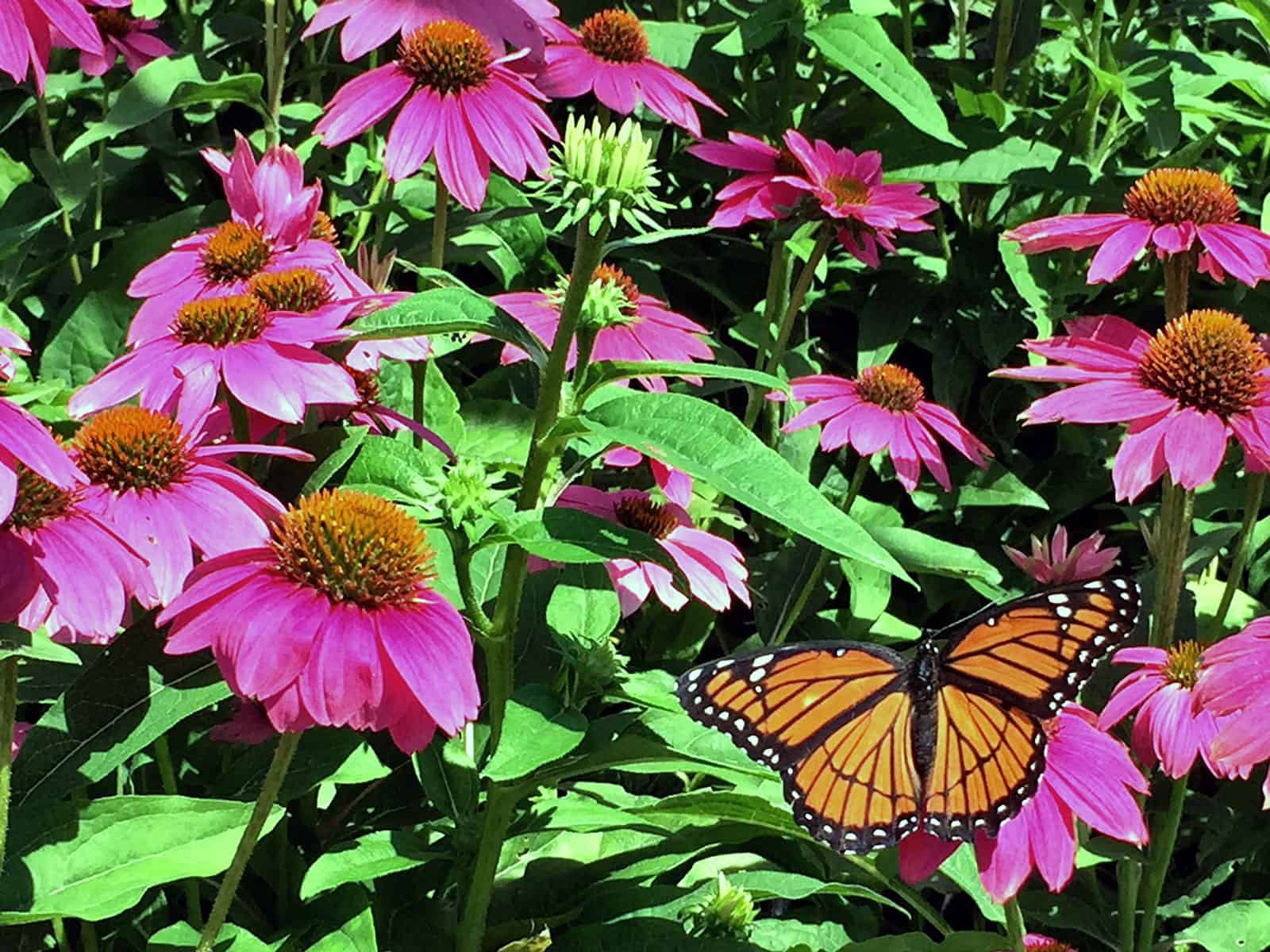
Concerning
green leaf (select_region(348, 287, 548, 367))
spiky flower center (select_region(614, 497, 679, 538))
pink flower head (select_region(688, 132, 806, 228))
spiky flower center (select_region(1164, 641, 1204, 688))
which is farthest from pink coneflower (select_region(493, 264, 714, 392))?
spiky flower center (select_region(1164, 641, 1204, 688))

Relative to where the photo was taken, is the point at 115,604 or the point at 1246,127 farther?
the point at 1246,127

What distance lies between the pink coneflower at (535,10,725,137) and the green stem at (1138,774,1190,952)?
3.24 feet

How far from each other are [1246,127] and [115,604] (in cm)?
209

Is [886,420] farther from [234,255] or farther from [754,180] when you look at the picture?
[234,255]

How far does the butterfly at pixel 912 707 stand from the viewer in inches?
51.7

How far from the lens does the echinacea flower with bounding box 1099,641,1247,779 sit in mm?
1454

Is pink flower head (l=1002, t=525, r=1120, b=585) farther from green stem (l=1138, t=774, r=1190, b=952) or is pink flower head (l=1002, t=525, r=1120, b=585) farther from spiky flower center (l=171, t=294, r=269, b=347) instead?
spiky flower center (l=171, t=294, r=269, b=347)

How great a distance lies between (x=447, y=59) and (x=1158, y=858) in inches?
45.3

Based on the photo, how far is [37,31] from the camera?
4.31ft

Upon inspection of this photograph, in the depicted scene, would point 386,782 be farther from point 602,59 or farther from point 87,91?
point 87,91

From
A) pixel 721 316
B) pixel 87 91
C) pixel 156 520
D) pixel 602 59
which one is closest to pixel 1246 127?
pixel 721 316

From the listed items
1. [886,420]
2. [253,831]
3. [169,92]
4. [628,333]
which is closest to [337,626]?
[253,831]

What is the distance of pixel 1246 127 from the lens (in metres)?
2.49

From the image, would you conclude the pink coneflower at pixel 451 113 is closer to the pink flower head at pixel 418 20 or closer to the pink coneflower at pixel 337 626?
the pink flower head at pixel 418 20
